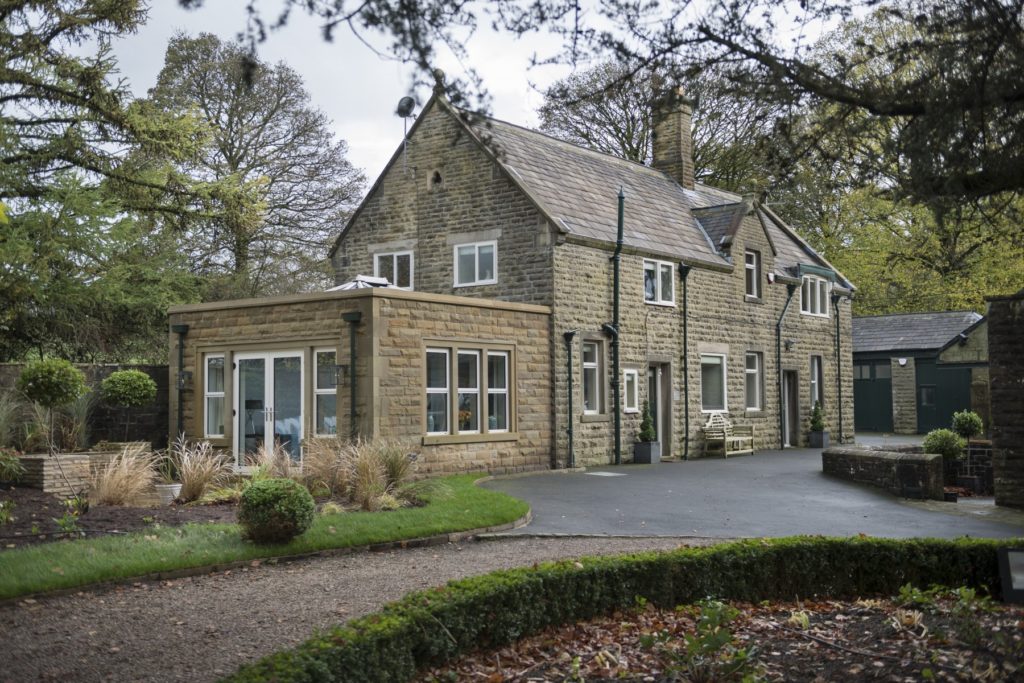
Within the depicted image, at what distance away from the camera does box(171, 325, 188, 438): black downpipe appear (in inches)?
788

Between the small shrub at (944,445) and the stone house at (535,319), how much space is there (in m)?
6.59

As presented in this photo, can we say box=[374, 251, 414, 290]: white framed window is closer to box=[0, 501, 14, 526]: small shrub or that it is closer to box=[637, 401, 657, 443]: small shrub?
box=[637, 401, 657, 443]: small shrub

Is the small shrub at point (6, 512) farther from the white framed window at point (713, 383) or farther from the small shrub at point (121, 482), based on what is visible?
the white framed window at point (713, 383)

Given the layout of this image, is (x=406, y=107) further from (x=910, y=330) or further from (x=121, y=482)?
(x=910, y=330)

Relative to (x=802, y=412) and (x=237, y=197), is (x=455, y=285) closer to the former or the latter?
(x=237, y=197)

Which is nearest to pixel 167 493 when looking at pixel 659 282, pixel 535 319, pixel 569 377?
pixel 535 319

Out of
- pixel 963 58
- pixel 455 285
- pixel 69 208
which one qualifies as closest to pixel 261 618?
pixel 963 58

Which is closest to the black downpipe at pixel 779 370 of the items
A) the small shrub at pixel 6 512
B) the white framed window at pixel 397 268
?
Result: the white framed window at pixel 397 268

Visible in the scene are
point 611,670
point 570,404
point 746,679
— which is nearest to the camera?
point 746,679

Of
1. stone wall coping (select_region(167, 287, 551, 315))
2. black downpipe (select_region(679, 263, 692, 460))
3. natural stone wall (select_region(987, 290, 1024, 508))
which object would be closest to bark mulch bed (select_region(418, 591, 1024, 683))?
natural stone wall (select_region(987, 290, 1024, 508))

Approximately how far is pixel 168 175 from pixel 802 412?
19.0 meters

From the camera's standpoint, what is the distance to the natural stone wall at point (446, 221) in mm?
22438

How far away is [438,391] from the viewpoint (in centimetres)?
1914

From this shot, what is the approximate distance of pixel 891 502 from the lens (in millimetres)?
16562
